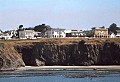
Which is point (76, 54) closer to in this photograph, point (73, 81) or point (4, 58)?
point (4, 58)

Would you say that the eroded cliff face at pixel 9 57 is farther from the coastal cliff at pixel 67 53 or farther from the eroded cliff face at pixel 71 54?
the eroded cliff face at pixel 71 54

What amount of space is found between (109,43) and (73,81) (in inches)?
2398

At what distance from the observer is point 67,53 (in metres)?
137

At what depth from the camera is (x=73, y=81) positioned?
78938 millimetres

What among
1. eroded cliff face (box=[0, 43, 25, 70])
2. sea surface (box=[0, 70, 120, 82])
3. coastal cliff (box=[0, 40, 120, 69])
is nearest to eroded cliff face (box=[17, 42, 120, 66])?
coastal cliff (box=[0, 40, 120, 69])

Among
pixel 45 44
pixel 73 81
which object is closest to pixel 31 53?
pixel 45 44

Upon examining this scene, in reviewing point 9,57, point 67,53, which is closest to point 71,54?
point 67,53

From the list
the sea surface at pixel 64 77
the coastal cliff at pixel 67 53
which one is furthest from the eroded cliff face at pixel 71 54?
the sea surface at pixel 64 77

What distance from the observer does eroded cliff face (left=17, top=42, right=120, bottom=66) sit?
443 ft

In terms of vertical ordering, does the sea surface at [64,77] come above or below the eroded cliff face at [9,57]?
below

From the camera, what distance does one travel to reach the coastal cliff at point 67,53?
13500 centimetres

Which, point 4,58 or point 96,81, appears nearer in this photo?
point 96,81

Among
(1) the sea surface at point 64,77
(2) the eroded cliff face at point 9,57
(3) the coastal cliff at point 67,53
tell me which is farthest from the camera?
(3) the coastal cliff at point 67,53

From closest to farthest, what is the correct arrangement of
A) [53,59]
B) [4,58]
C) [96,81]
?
1. [96,81]
2. [4,58]
3. [53,59]
